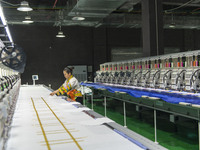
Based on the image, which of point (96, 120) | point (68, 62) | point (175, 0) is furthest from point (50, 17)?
point (96, 120)

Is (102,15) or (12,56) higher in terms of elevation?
(102,15)

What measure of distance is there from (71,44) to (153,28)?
21.1 ft

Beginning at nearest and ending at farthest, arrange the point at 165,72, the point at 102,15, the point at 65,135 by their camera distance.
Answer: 1. the point at 65,135
2. the point at 165,72
3. the point at 102,15

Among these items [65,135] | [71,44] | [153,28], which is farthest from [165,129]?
[71,44]

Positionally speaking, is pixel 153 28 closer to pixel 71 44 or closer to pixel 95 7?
pixel 95 7

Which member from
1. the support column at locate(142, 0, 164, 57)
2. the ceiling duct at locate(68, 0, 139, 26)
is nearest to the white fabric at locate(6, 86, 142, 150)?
the support column at locate(142, 0, 164, 57)

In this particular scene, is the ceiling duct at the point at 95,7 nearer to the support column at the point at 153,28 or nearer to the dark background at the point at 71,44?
the support column at the point at 153,28

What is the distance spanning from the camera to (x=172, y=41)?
1340cm

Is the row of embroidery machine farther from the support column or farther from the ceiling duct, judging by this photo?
the ceiling duct

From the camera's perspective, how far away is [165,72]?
496 cm

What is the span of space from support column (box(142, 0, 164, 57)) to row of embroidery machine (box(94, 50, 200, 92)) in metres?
0.74

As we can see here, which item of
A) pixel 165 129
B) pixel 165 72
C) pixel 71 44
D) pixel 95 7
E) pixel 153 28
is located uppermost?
pixel 95 7

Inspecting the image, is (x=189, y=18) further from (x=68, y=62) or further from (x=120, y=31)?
(x=68, y=62)

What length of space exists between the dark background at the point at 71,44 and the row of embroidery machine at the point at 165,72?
5.43m
